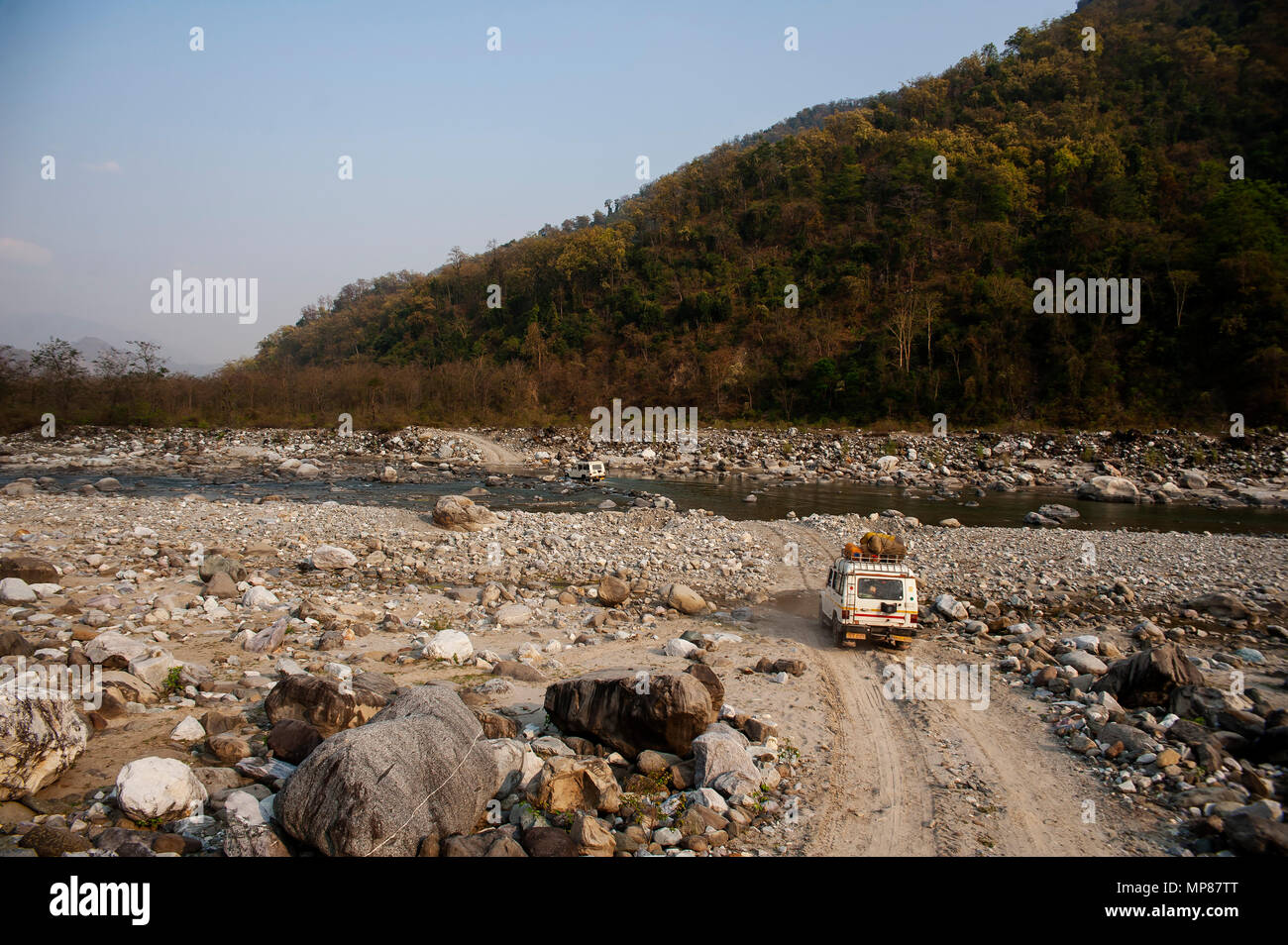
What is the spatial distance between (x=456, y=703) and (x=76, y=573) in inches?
455

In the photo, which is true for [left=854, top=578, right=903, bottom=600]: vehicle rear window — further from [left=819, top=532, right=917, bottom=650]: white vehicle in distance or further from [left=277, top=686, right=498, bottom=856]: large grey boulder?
[left=277, top=686, right=498, bottom=856]: large grey boulder

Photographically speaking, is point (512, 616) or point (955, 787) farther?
point (512, 616)

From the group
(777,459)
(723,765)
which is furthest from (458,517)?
(777,459)

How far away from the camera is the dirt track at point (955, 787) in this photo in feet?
19.1

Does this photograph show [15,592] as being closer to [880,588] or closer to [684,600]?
[684,600]

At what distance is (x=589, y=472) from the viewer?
3219cm

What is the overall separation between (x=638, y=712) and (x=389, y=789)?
2766 millimetres

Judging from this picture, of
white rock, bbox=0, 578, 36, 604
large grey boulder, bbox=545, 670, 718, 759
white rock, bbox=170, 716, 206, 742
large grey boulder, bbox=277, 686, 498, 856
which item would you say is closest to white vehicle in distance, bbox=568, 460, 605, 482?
white rock, bbox=0, 578, 36, 604

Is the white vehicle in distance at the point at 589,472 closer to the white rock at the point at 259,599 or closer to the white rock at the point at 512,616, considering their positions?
the white rock at the point at 512,616

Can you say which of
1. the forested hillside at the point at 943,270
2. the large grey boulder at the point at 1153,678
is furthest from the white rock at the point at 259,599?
the forested hillside at the point at 943,270

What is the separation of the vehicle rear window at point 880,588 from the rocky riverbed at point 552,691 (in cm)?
98

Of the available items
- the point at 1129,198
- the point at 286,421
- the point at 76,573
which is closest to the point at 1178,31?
the point at 1129,198

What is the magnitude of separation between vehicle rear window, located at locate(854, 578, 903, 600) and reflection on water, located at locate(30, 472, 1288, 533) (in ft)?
41.1
